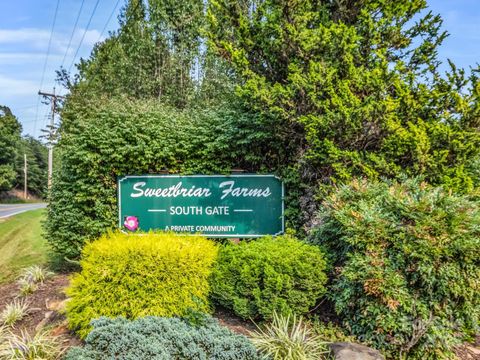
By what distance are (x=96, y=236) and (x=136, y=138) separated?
1761mm

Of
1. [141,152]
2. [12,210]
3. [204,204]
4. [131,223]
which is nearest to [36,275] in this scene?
[131,223]

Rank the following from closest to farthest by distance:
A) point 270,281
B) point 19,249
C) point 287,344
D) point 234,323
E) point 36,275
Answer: point 287,344
point 270,281
point 234,323
point 36,275
point 19,249

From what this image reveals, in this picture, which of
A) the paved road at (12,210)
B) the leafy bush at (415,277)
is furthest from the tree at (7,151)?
the leafy bush at (415,277)

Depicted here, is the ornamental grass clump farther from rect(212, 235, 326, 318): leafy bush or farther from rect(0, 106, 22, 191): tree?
rect(0, 106, 22, 191): tree

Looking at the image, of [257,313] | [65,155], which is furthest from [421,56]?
[65,155]

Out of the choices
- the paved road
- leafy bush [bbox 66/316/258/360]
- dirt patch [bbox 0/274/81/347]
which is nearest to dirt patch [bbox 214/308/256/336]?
leafy bush [bbox 66/316/258/360]

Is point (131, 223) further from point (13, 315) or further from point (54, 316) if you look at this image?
point (13, 315)

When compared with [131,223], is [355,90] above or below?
above

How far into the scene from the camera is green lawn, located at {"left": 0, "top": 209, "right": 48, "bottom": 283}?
23.4 ft

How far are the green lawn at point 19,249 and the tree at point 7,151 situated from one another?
2724 centimetres

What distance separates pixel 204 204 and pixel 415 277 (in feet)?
10.4

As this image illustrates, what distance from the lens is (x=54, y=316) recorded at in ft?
13.8

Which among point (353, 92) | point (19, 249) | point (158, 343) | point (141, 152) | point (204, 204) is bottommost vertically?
point (19, 249)

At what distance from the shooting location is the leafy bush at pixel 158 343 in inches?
107
